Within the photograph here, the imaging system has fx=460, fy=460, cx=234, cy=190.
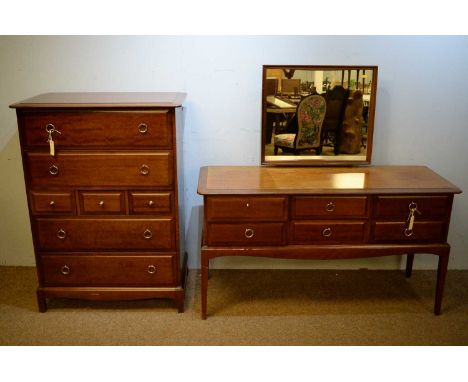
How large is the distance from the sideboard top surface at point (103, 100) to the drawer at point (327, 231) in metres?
1.02

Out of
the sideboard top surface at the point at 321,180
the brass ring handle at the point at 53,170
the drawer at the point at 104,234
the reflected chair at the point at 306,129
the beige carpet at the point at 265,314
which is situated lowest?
the beige carpet at the point at 265,314

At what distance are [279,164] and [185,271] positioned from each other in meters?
1.01

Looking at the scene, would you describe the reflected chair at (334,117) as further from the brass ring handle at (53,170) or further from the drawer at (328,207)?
the brass ring handle at (53,170)

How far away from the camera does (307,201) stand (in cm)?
270

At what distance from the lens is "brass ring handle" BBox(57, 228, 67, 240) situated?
276cm

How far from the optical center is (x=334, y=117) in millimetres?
3082

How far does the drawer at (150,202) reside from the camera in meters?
2.71

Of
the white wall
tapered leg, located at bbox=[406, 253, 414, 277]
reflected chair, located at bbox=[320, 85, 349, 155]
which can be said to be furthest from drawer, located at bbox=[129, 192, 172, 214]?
tapered leg, located at bbox=[406, 253, 414, 277]

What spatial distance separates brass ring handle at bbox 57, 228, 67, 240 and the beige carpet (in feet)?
1.72

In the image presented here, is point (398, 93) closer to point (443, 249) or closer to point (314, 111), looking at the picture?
point (314, 111)

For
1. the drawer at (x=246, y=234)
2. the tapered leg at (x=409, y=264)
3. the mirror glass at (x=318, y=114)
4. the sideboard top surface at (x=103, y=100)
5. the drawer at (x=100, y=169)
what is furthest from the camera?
the tapered leg at (x=409, y=264)

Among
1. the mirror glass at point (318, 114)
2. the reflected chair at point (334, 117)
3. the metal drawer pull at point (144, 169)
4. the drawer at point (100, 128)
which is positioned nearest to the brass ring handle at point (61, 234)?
the drawer at point (100, 128)

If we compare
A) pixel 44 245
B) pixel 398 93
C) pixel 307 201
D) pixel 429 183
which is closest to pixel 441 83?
pixel 398 93

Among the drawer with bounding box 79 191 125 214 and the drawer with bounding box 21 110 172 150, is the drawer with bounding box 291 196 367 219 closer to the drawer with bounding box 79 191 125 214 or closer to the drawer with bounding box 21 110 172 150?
the drawer with bounding box 21 110 172 150
